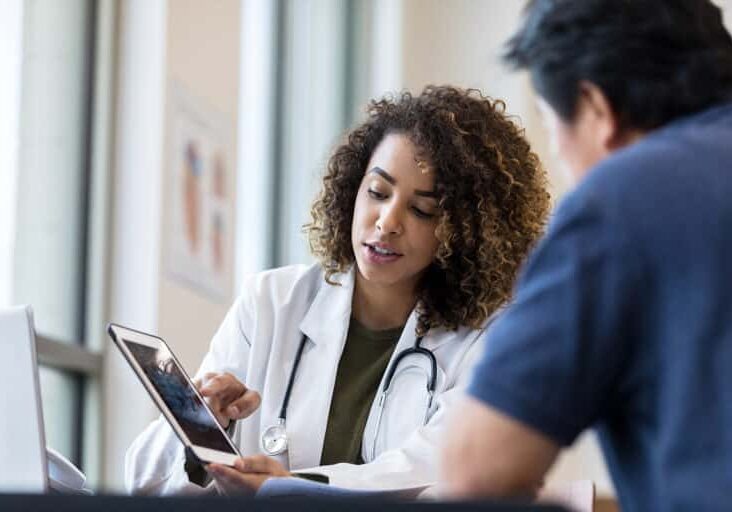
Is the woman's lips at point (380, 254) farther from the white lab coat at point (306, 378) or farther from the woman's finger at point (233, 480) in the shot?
the woman's finger at point (233, 480)

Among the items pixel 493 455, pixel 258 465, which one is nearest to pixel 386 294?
pixel 258 465

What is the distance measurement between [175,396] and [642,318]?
0.83 metres

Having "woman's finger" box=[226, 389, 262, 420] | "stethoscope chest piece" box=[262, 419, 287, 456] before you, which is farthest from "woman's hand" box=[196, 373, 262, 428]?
"stethoscope chest piece" box=[262, 419, 287, 456]

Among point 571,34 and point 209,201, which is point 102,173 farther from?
point 571,34

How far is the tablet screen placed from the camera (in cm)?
165

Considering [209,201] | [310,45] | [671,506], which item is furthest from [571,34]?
[310,45]

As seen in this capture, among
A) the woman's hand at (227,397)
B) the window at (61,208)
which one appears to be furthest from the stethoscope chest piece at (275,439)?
the window at (61,208)

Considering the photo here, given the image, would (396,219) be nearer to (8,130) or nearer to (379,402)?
(379,402)

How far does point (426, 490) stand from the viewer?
182 centimetres

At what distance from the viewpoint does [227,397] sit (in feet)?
6.52

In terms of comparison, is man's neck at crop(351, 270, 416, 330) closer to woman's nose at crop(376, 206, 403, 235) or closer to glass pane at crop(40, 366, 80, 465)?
woman's nose at crop(376, 206, 403, 235)

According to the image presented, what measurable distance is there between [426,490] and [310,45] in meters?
3.81

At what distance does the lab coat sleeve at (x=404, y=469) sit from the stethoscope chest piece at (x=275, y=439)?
0.16m

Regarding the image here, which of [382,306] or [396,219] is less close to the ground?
[396,219]
